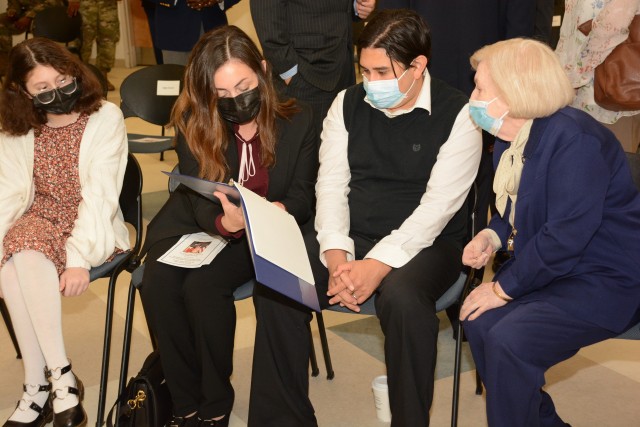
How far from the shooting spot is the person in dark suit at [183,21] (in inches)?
197

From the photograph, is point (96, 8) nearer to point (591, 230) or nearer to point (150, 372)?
point (150, 372)

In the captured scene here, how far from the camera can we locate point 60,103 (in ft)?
9.00

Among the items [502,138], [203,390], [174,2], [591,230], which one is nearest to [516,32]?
[502,138]

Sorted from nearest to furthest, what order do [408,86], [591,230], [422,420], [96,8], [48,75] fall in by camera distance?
[591,230] < [422,420] < [408,86] < [48,75] < [96,8]

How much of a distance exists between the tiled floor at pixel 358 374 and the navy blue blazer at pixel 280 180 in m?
0.63

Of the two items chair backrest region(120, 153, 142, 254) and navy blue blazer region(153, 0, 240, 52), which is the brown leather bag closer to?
chair backrest region(120, 153, 142, 254)

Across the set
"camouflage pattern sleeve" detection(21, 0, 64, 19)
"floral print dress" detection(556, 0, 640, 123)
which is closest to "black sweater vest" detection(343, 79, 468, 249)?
"floral print dress" detection(556, 0, 640, 123)

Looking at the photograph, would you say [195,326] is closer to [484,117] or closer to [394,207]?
[394,207]

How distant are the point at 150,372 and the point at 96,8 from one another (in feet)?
24.9

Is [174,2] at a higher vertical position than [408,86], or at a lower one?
lower

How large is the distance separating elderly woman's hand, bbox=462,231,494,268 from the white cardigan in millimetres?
1217

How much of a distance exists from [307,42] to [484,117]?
4.88 ft

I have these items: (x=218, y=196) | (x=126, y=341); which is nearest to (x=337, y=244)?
(x=218, y=196)

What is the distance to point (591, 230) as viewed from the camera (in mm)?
2041
